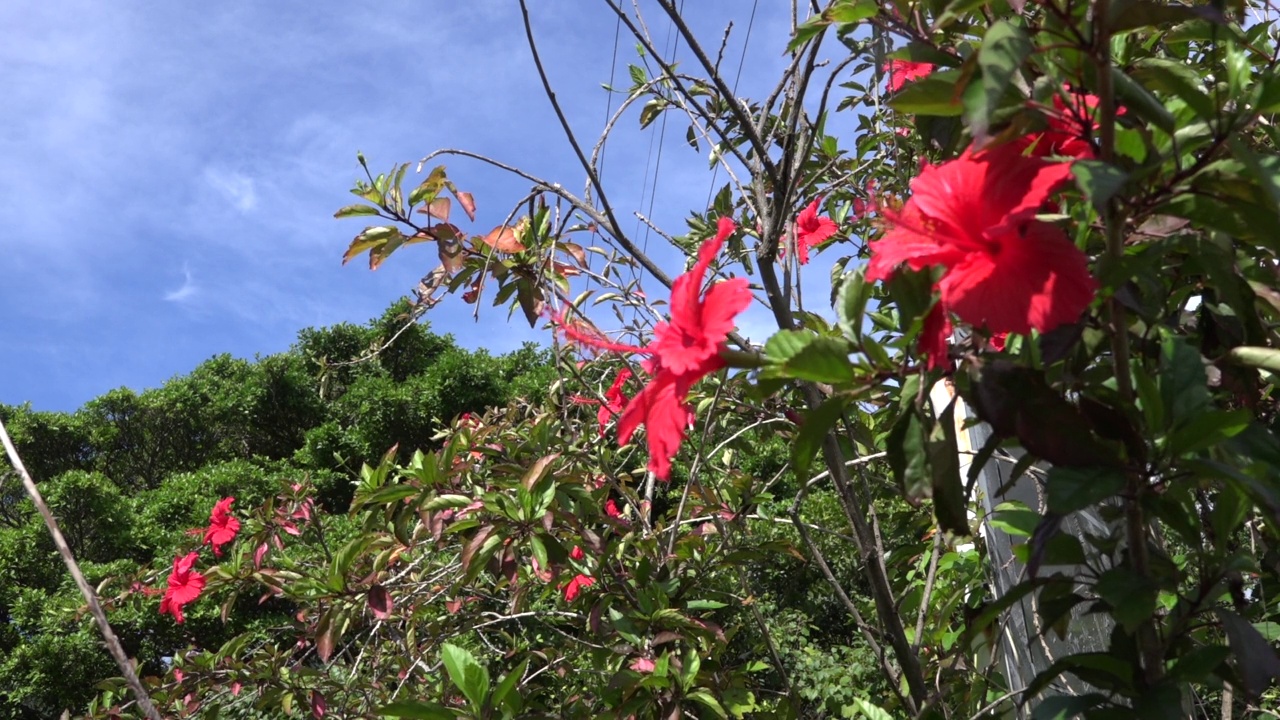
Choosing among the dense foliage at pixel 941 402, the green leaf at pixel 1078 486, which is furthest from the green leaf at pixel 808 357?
the green leaf at pixel 1078 486

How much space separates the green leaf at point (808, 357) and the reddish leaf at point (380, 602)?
1231mm

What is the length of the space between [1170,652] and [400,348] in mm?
10324

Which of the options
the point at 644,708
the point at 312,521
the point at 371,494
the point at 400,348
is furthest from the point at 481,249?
the point at 400,348

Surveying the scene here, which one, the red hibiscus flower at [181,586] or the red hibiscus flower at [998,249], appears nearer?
the red hibiscus flower at [998,249]

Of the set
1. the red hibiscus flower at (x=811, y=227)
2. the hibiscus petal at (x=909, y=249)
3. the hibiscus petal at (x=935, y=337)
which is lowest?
the hibiscus petal at (x=935, y=337)

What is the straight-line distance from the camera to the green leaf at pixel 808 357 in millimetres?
665

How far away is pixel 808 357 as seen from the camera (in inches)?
26.2

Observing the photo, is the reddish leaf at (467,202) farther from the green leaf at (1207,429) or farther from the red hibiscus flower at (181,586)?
the red hibiscus flower at (181,586)

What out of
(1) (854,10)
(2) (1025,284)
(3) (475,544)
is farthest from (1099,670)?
(3) (475,544)

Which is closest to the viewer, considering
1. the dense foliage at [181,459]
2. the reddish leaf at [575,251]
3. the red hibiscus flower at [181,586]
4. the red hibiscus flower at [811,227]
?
the reddish leaf at [575,251]

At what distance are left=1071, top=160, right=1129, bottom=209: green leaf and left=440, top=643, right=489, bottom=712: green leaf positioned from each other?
969 mm

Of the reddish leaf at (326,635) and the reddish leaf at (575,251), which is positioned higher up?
the reddish leaf at (575,251)

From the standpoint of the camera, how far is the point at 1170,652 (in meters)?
0.78

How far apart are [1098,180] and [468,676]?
3.24 feet
